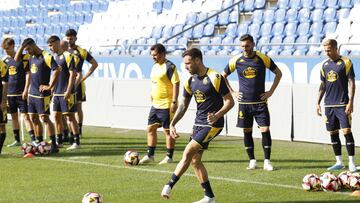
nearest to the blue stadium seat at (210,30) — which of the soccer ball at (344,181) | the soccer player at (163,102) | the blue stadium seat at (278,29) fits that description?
the blue stadium seat at (278,29)

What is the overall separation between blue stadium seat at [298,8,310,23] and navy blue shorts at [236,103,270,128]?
30.4 ft

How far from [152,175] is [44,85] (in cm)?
400

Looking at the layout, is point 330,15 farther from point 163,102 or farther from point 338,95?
point 338,95

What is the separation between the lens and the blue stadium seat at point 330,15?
21266mm

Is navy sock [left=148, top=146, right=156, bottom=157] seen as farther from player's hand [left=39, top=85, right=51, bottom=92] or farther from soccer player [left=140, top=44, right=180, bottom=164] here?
player's hand [left=39, top=85, right=51, bottom=92]

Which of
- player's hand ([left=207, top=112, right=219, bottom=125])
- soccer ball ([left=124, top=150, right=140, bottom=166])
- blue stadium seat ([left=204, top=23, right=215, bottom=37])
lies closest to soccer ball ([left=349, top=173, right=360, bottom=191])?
player's hand ([left=207, top=112, right=219, bottom=125])

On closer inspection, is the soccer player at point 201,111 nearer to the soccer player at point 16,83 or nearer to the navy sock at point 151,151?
the navy sock at point 151,151

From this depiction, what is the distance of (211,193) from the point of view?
978cm

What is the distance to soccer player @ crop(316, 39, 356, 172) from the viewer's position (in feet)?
41.5

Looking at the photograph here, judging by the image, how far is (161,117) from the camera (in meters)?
13.9

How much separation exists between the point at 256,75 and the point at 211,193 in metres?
3.57

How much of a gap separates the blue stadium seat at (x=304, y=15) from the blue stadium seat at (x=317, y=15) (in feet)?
0.48

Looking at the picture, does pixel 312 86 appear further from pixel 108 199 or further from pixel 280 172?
pixel 108 199

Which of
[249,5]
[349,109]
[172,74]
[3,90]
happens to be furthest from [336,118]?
[249,5]
